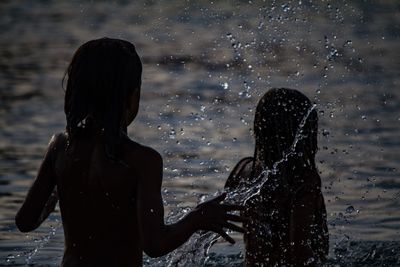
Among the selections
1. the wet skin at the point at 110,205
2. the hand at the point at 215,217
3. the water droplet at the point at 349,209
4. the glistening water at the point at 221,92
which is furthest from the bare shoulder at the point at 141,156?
the water droplet at the point at 349,209

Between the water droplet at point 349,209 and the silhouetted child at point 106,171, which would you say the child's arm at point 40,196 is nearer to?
the silhouetted child at point 106,171

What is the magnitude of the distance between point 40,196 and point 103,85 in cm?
55

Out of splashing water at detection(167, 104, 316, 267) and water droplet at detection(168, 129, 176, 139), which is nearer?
splashing water at detection(167, 104, 316, 267)

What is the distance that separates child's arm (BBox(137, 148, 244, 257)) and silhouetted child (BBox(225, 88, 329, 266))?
1.45 metres

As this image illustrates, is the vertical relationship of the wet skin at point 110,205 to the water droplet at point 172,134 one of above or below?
above

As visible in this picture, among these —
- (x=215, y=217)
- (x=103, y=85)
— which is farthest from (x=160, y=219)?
(x=103, y=85)

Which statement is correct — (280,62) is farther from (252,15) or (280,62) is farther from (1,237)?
(1,237)

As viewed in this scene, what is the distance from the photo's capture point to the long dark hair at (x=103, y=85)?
16.7ft

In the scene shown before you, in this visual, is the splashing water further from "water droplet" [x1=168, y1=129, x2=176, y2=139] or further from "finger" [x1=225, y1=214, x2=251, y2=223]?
"water droplet" [x1=168, y1=129, x2=176, y2=139]

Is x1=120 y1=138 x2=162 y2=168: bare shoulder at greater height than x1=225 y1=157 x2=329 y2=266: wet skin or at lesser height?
greater

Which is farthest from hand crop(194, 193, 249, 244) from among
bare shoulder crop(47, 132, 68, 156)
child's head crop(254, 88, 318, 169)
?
child's head crop(254, 88, 318, 169)

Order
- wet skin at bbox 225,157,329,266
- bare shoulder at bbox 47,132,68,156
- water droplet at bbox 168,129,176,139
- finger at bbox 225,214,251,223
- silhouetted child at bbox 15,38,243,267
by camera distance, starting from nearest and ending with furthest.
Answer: finger at bbox 225,214,251,223
silhouetted child at bbox 15,38,243,267
bare shoulder at bbox 47,132,68,156
wet skin at bbox 225,157,329,266
water droplet at bbox 168,129,176,139

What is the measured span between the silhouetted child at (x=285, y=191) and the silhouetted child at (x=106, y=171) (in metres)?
1.38

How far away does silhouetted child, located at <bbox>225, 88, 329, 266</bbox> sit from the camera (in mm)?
6398
